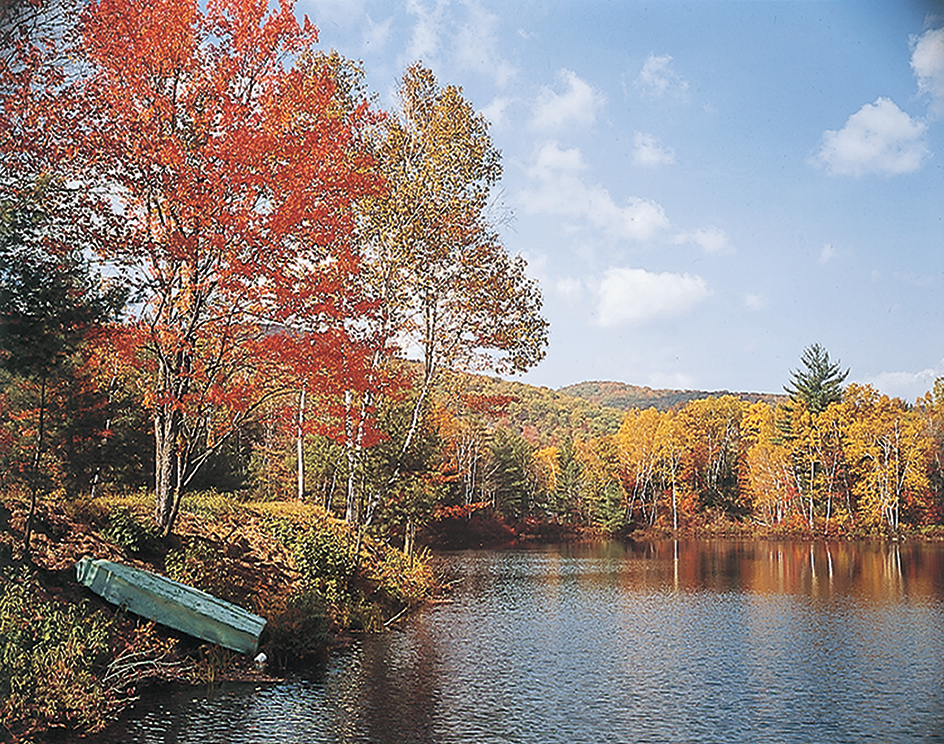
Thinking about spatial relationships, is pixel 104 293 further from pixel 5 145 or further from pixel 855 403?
pixel 855 403

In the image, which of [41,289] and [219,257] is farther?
[219,257]

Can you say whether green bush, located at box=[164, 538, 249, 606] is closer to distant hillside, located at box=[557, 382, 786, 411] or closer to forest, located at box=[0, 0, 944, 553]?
forest, located at box=[0, 0, 944, 553]

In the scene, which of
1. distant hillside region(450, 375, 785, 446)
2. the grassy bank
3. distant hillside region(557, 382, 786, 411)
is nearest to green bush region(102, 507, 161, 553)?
the grassy bank

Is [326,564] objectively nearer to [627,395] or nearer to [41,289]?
[41,289]

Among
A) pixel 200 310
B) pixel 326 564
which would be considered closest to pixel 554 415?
pixel 326 564

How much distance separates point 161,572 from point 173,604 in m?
2.07

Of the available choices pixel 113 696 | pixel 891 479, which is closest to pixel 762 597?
pixel 113 696

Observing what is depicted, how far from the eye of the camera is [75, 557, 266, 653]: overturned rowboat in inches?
444

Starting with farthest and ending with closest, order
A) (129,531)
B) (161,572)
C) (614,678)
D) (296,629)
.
A: (129,531) → (161,572) → (296,629) → (614,678)

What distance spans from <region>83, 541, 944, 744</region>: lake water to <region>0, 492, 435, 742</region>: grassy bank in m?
0.60

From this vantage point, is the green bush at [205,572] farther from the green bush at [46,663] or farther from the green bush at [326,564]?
the green bush at [46,663]

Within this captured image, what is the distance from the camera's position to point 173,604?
1154 cm

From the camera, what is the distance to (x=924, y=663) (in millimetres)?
13727

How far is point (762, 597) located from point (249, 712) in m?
17.2
